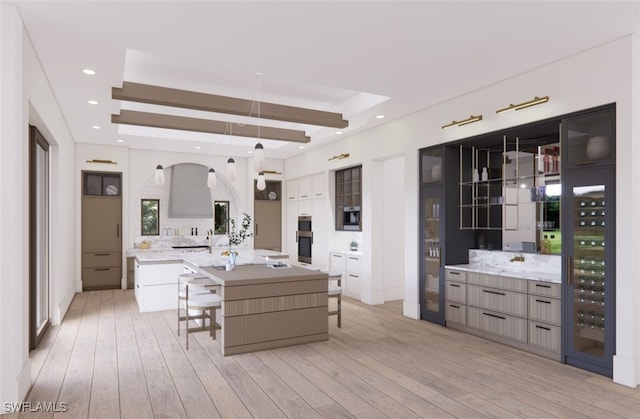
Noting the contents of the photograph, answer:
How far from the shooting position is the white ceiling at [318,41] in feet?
9.66

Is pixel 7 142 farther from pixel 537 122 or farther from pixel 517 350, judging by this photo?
pixel 517 350

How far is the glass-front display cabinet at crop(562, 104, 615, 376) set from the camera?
3.50 metres

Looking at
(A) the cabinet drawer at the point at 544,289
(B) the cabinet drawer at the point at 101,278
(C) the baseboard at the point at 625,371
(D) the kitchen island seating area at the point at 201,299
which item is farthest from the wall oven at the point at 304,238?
(C) the baseboard at the point at 625,371

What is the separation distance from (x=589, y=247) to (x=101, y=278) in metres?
8.02

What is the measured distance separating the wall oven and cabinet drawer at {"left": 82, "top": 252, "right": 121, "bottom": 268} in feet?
11.9

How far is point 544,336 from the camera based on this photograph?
4.00 m

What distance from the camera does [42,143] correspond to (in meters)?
4.79

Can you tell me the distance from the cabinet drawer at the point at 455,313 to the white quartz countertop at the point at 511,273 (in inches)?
18.2

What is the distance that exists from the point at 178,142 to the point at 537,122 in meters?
6.20

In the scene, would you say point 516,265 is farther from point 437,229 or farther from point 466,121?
point 466,121

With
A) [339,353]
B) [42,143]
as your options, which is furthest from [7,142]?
[339,353]

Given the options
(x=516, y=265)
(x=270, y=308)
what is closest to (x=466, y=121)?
(x=516, y=265)

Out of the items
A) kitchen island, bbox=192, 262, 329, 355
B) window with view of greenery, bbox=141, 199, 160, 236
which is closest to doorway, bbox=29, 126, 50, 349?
kitchen island, bbox=192, 262, 329, 355

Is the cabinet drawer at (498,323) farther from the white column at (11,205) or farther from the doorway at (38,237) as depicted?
the doorway at (38,237)
